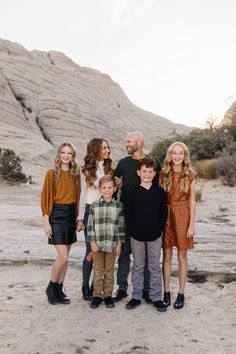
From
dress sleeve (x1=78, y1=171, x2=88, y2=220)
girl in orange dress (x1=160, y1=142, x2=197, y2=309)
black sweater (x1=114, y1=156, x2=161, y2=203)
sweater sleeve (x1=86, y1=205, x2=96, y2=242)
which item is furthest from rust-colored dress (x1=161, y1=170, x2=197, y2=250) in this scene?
dress sleeve (x1=78, y1=171, x2=88, y2=220)

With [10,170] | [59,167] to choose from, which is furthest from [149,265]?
[10,170]

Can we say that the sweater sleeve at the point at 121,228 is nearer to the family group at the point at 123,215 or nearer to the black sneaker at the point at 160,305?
the family group at the point at 123,215

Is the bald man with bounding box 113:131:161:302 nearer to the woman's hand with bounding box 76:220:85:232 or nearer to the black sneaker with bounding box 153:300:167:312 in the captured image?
the black sneaker with bounding box 153:300:167:312

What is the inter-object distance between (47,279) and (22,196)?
7833 millimetres

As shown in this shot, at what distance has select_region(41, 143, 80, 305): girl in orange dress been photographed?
4684 mm

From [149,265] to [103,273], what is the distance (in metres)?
0.51

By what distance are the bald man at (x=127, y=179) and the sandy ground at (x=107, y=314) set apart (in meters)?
0.28

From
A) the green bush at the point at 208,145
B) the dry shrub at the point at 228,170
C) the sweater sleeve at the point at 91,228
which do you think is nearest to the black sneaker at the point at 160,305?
the sweater sleeve at the point at 91,228

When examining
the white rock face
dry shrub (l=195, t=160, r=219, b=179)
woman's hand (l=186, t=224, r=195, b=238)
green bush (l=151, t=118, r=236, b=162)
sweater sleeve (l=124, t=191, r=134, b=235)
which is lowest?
woman's hand (l=186, t=224, r=195, b=238)

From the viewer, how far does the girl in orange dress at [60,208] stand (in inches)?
184

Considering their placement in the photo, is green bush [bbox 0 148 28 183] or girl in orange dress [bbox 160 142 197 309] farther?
green bush [bbox 0 148 28 183]

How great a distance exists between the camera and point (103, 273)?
15.4 feet

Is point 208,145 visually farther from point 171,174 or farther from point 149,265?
point 149,265

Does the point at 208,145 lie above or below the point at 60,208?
above
